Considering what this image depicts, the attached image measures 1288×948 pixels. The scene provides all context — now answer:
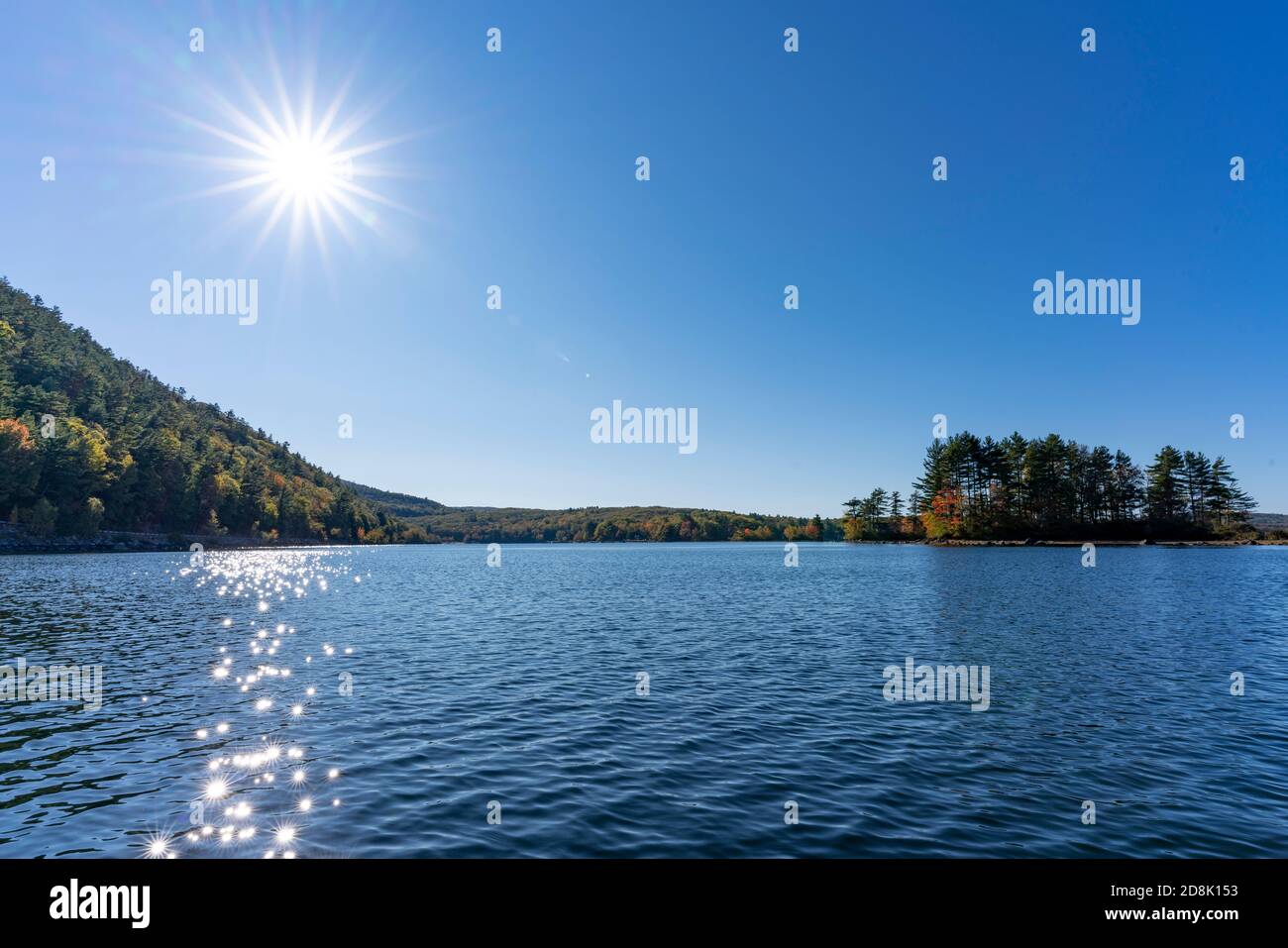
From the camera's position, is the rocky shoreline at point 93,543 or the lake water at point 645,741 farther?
the rocky shoreline at point 93,543

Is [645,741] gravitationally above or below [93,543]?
above

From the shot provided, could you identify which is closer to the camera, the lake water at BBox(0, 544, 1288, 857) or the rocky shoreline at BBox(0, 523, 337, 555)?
the lake water at BBox(0, 544, 1288, 857)

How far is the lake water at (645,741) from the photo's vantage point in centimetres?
1393

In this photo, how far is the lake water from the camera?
45.7 ft

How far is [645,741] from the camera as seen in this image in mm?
20391

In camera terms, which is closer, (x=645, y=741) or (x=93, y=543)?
(x=645, y=741)
